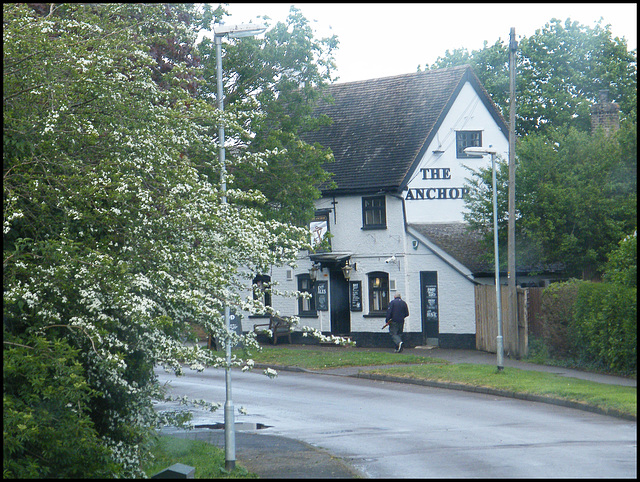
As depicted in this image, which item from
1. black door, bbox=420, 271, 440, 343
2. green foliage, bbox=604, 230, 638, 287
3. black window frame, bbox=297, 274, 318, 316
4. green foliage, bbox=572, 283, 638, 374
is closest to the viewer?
green foliage, bbox=604, 230, 638, 287

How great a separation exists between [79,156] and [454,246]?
20.1m

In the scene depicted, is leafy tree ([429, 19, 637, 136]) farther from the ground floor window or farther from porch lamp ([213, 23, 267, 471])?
porch lamp ([213, 23, 267, 471])

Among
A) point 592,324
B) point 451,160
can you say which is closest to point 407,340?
point 451,160

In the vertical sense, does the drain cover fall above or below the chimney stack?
below

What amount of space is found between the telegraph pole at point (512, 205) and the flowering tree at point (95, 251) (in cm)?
1156

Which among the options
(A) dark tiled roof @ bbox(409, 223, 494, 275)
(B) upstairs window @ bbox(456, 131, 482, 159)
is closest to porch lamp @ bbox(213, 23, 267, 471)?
(A) dark tiled roof @ bbox(409, 223, 494, 275)

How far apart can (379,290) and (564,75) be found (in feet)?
61.5

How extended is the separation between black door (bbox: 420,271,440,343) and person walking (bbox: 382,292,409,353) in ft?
5.43

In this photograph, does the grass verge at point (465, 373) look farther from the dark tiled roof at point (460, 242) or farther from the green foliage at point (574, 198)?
the green foliage at point (574, 198)

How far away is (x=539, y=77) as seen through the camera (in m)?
41.6

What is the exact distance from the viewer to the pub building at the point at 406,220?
2827cm

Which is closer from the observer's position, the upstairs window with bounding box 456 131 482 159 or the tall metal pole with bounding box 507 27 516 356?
the tall metal pole with bounding box 507 27 516 356

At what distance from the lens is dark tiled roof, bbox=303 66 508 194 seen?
2947 cm

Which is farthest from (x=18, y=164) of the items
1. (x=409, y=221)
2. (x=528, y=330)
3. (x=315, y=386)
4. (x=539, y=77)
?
(x=539, y=77)
